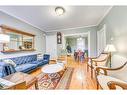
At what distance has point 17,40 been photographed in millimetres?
4180

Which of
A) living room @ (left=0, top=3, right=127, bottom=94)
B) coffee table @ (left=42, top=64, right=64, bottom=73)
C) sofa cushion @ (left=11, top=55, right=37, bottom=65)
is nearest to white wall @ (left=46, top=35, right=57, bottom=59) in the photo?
living room @ (left=0, top=3, right=127, bottom=94)

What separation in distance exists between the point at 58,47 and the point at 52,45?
0.43 m

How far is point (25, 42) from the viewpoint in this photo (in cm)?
471

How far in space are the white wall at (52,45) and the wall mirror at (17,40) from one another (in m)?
1.88

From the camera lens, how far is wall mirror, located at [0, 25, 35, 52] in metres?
3.58

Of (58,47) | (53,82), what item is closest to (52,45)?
(58,47)

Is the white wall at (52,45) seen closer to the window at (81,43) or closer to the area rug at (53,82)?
the area rug at (53,82)

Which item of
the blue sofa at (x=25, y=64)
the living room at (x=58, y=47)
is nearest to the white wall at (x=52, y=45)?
the living room at (x=58, y=47)
